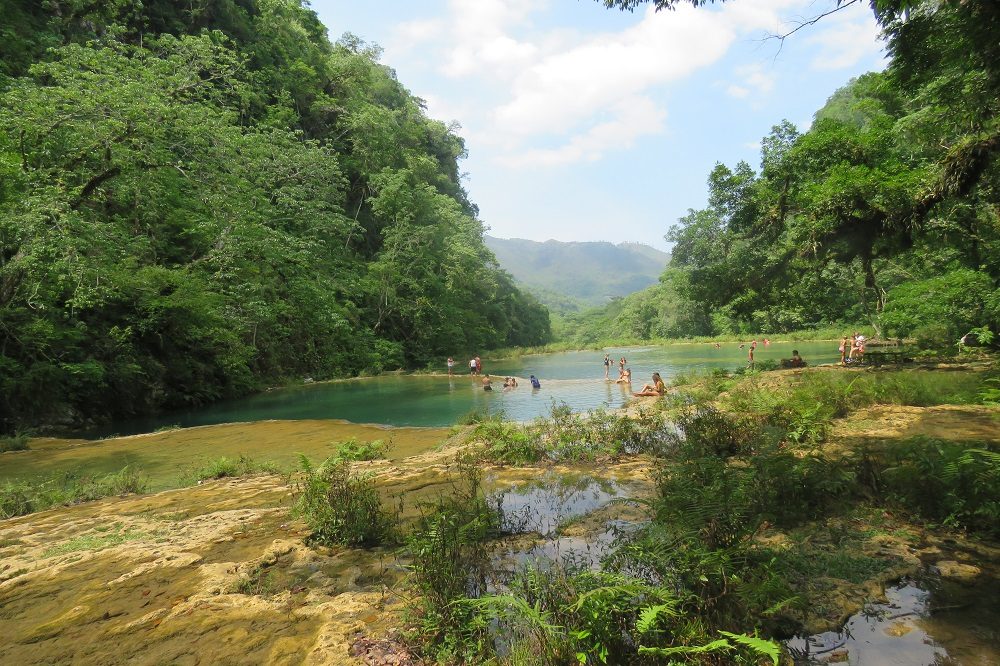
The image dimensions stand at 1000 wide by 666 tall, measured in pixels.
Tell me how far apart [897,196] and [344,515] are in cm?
1479

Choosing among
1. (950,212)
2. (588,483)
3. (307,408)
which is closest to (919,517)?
(588,483)

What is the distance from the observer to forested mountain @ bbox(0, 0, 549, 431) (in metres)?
14.0

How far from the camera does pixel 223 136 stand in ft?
56.2

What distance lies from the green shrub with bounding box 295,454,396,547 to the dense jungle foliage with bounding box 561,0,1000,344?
7416mm

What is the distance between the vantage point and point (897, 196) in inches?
489

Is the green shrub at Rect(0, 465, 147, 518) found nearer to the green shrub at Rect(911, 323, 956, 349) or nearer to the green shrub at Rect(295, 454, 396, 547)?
the green shrub at Rect(295, 454, 396, 547)

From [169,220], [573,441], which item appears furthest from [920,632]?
[169,220]

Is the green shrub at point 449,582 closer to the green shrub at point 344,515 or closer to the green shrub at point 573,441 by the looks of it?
the green shrub at point 344,515

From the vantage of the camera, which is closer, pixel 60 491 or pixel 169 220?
pixel 60 491

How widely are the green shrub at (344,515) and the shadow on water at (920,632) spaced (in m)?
4.05

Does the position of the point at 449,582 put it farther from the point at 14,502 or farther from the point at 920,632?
the point at 14,502

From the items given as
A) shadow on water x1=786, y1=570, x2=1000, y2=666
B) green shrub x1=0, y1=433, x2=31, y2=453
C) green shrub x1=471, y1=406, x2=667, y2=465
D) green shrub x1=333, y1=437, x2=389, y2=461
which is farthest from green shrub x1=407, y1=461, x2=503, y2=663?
green shrub x1=0, y1=433, x2=31, y2=453

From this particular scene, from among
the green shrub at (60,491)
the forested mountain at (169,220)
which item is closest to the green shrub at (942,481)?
the green shrub at (60,491)

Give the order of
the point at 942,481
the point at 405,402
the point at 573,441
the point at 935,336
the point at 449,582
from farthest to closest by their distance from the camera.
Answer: the point at 405,402
the point at 935,336
the point at 573,441
the point at 942,481
the point at 449,582
